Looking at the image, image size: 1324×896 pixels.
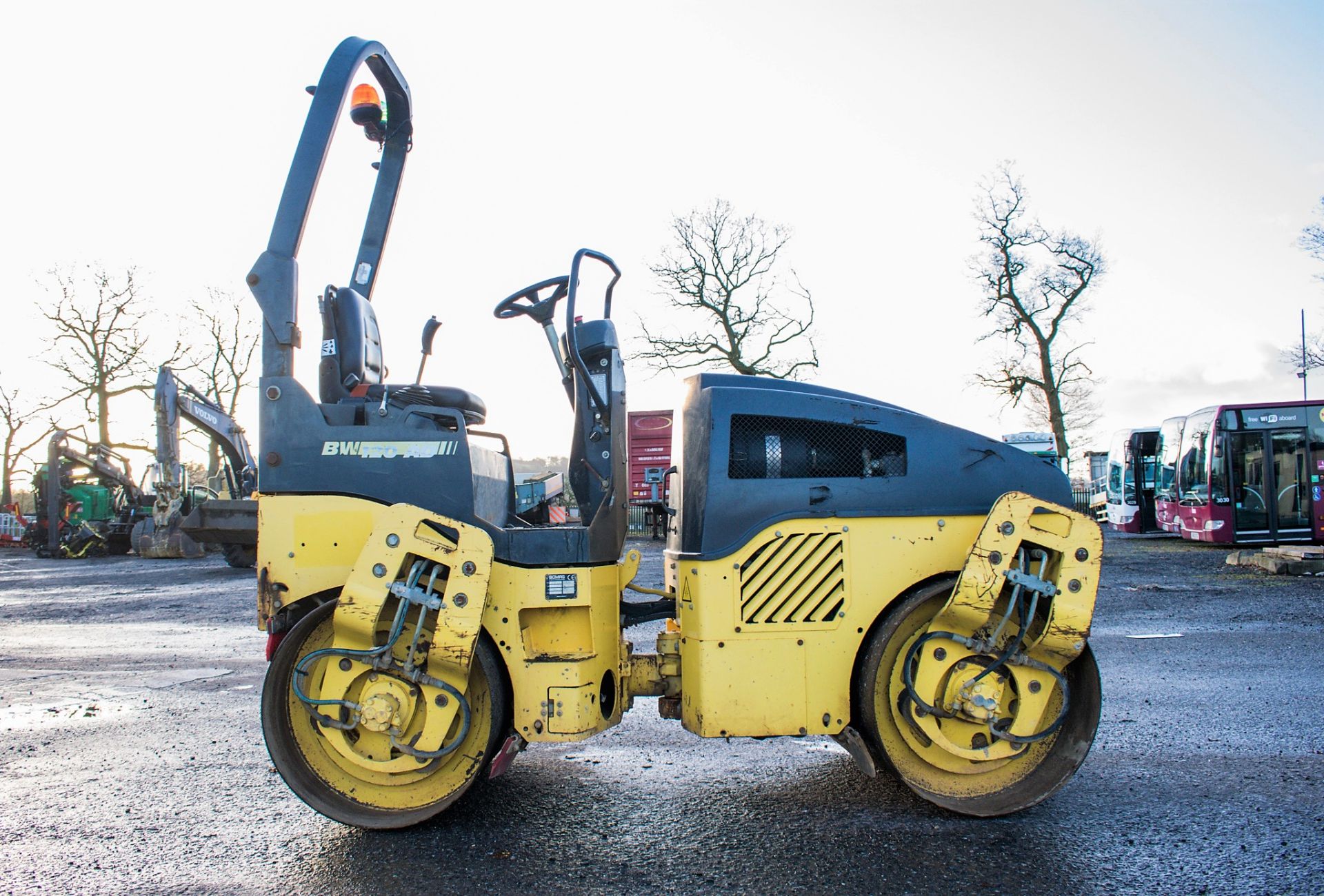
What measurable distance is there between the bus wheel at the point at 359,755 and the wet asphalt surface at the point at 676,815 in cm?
13

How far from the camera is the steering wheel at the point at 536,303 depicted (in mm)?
4129

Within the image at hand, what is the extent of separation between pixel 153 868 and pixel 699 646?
6.70 feet

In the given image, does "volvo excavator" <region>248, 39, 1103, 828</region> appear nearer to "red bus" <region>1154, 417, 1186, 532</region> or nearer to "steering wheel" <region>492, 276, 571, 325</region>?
"steering wheel" <region>492, 276, 571, 325</region>

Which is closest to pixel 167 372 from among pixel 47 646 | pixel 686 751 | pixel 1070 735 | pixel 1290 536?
pixel 47 646

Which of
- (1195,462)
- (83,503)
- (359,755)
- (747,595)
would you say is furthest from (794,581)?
(83,503)

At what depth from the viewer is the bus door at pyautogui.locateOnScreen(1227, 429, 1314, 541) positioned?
17.7 meters

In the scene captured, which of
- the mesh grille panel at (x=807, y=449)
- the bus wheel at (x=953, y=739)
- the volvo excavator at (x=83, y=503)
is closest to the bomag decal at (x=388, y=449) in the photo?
the mesh grille panel at (x=807, y=449)

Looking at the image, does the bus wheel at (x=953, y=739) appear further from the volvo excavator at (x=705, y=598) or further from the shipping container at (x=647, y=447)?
the shipping container at (x=647, y=447)

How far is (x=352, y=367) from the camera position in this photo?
3648mm

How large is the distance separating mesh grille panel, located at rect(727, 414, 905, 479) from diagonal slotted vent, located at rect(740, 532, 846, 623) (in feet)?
0.94

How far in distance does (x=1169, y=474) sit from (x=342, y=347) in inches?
839

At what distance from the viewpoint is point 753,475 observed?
351 cm

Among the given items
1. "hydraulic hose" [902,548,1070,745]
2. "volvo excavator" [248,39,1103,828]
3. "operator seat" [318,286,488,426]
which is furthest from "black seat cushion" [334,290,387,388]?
"hydraulic hose" [902,548,1070,745]

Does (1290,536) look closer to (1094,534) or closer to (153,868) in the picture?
(1094,534)
